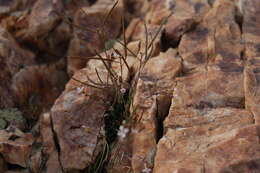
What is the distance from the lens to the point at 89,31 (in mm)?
7566

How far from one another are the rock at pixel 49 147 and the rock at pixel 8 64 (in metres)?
1.13

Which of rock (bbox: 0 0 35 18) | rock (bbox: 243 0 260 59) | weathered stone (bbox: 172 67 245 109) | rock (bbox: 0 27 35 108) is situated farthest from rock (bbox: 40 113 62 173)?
rock (bbox: 243 0 260 59)

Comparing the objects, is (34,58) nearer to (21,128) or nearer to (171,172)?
(21,128)

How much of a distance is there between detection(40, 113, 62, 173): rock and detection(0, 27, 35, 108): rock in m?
1.13

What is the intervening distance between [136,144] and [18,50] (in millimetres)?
3789

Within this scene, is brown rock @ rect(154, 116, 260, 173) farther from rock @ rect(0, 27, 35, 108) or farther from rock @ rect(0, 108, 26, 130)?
rock @ rect(0, 27, 35, 108)

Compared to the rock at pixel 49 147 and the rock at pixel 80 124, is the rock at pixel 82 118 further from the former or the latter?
the rock at pixel 49 147

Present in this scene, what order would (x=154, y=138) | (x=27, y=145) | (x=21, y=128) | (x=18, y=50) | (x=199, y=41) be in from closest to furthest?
1. (x=154, y=138)
2. (x=27, y=145)
3. (x=21, y=128)
4. (x=199, y=41)
5. (x=18, y=50)

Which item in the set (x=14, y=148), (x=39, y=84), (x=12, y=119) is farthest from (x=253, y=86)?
(x=39, y=84)

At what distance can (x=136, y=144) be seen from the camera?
5.07 metres

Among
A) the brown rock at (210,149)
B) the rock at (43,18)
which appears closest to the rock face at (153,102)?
the brown rock at (210,149)

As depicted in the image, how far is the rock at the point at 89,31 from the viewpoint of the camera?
757cm

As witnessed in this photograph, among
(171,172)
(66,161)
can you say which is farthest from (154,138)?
(66,161)

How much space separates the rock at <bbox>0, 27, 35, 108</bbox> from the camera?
6285 mm
